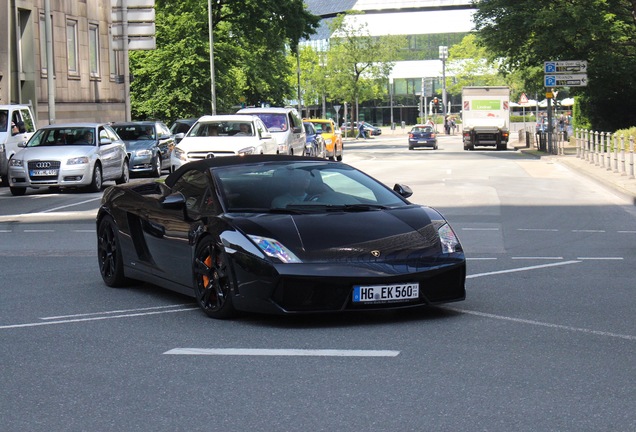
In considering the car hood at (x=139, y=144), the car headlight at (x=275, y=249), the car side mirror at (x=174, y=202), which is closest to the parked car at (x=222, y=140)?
the car hood at (x=139, y=144)

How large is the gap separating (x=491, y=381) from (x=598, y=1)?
46505mm

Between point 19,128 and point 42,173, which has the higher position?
point 19,128

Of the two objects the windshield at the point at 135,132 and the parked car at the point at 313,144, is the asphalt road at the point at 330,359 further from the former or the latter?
the parked car at the point at 313,144

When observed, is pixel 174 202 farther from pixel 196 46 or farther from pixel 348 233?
pixel 196 46

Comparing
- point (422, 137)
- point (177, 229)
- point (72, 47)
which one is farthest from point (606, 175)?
point (422, 137)

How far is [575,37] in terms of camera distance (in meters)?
51.4

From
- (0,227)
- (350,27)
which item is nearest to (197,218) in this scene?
(0,227)

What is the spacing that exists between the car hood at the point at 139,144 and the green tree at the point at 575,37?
2130cm

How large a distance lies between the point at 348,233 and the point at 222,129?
73.6 feet

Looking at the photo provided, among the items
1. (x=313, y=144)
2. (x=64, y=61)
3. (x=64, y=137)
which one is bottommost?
(x=313, y=144)

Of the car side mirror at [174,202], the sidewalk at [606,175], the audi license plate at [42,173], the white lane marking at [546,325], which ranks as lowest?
the sidewalk at [606,175]

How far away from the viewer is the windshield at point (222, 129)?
30938 millimetres

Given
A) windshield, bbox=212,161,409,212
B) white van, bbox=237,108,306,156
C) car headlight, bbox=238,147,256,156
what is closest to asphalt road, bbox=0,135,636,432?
windshield, bbox=212,161,409,212

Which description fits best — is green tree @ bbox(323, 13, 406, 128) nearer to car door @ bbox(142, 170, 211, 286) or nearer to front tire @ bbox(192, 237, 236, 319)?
car door @ bbox(142, 170, 211, 286)
